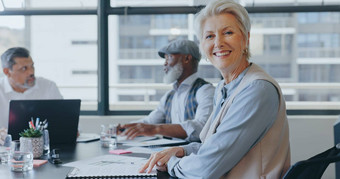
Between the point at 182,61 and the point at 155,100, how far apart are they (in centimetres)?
103

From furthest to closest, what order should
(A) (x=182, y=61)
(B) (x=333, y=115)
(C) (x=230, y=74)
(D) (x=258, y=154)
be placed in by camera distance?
(B) (x=333, y=115) < (A) (x=182, y=61) < (C) (x=230, y=74) < (D) (x=258, y=154)

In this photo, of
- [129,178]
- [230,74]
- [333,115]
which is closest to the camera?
[129,178]

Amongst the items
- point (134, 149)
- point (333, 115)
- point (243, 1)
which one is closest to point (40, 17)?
point (243, 1)

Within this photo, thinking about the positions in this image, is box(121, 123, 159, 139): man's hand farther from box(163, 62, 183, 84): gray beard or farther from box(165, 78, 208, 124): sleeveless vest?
box(163, 62, 183, 84): gray beard

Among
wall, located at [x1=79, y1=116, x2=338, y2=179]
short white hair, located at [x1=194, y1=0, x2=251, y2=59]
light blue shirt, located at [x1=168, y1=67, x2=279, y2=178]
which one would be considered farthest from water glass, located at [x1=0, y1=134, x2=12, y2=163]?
wall, located at [x1=79, y1=116, x2=338, y2=179]

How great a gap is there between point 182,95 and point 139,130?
0.66 meters

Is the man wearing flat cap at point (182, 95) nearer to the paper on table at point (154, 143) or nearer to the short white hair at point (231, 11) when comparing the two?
the paper on table at point (154, 143)

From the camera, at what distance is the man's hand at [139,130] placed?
2.53m

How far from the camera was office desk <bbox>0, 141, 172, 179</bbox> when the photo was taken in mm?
1530

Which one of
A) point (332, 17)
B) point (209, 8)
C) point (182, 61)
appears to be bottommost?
point (182, 61)

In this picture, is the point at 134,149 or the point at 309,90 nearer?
the point at 134,149

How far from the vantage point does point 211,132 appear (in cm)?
147

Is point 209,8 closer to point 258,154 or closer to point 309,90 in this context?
point 258,154

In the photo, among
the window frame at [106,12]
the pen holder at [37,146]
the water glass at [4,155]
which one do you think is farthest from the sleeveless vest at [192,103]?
the water glass at [4,155]
